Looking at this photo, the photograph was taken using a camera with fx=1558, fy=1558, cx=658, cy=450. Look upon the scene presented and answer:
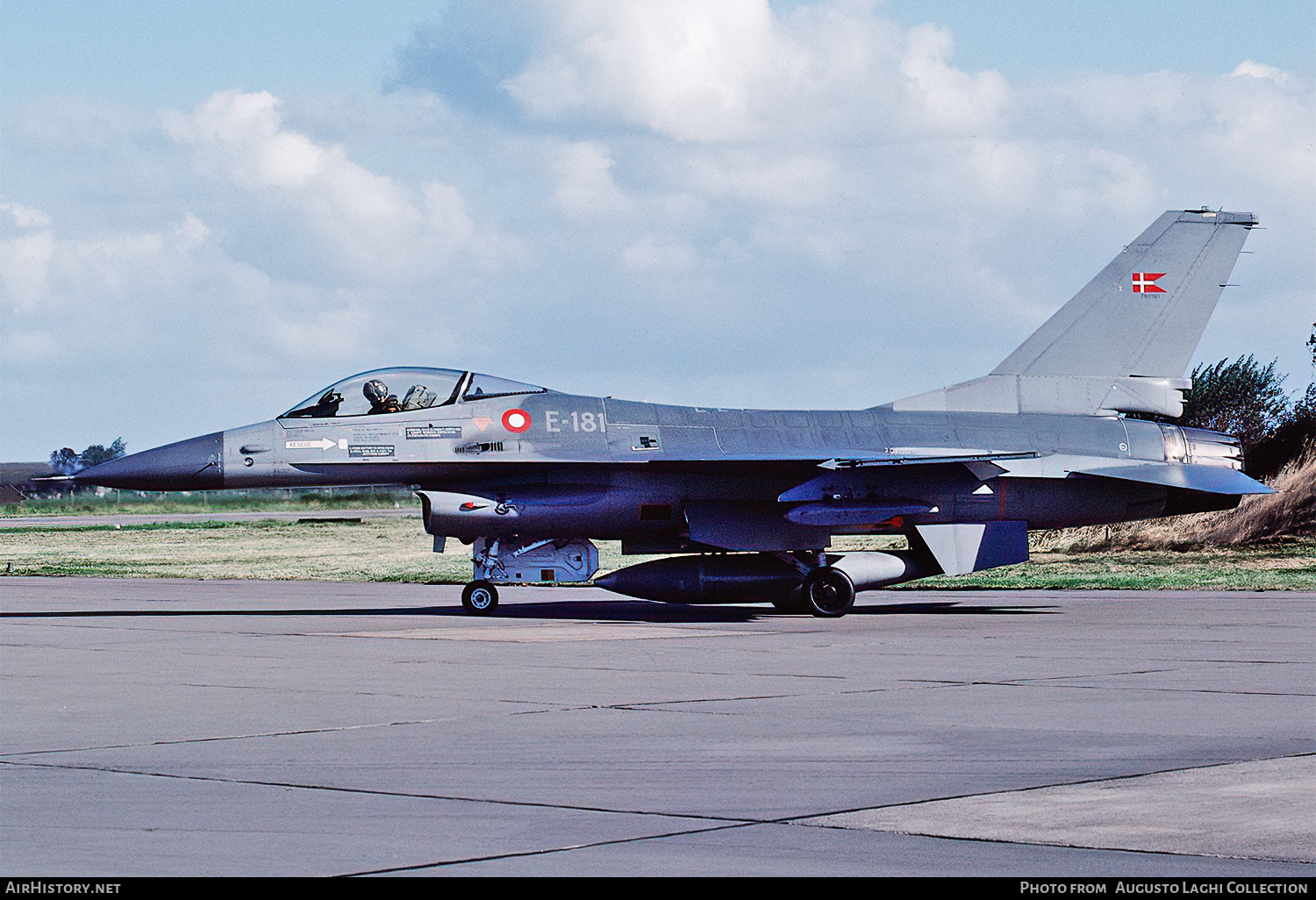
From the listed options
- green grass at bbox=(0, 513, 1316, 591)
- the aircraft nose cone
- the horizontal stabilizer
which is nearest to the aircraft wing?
the horizontal stabilizer

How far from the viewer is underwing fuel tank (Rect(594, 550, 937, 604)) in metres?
20.1

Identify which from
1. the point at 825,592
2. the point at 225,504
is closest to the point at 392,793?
the point at 825,592

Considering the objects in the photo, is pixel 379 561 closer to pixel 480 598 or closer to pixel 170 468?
pixel 480 598

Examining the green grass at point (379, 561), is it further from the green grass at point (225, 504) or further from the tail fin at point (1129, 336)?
the green grass at point (225, 504)

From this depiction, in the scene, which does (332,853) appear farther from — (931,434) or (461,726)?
(931,434)

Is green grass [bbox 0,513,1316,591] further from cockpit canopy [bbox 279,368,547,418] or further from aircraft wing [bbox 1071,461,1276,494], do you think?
cockpit canopy [bbox 279,368,547,418]

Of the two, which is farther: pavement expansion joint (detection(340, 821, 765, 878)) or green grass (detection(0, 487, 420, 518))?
green grass (detection(0, 487, 420, 518))

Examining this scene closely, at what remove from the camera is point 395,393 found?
19750 mm

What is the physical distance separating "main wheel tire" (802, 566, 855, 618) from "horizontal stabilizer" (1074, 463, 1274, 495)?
3.43 m

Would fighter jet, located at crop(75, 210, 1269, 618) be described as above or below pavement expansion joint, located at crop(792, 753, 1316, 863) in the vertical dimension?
above

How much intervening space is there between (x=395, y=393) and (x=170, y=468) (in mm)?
2879

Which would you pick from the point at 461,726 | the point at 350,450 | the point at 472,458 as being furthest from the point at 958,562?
the point at 461,726

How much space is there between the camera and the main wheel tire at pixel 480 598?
20.2m

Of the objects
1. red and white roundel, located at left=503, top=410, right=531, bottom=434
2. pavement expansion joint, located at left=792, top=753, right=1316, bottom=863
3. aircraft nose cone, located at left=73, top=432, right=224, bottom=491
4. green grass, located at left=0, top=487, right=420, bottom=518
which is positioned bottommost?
pavement expansion joint, located at left=792, top=753, right=1316, bottom=863
